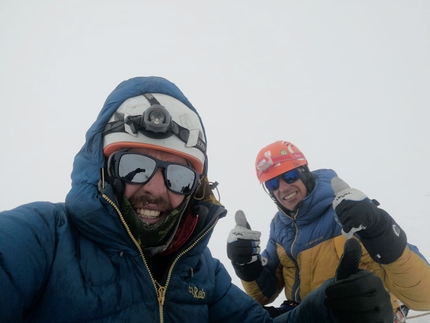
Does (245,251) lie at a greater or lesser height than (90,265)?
lesser

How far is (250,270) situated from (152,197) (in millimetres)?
2124

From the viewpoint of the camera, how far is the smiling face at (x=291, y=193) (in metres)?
3.33

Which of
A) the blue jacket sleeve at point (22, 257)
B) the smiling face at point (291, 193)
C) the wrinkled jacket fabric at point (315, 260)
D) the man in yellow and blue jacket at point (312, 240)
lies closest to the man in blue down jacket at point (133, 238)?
the blue jacket sleeve at point (22, 257)

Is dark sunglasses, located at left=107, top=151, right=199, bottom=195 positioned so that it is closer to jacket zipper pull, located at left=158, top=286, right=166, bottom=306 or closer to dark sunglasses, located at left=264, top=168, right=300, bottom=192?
jacket zipper pull, located at left=158, top=286, right=166, bottom=306

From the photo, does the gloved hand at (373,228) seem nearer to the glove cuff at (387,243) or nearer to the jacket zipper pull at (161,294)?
the glove cuff at (387,243)

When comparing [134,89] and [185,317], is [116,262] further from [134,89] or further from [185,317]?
[134,89]

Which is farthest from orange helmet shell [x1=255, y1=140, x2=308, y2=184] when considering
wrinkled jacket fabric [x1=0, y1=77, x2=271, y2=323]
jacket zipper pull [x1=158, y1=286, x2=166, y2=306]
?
jacket zipper pull [x1=158, y1=286, x2=166, y2=306]

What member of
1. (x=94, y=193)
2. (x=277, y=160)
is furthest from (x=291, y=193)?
(x=94, y=193)

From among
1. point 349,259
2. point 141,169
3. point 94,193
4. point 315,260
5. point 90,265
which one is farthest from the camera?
point 315,260

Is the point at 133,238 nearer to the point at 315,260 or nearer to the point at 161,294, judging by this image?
the point at 161,294

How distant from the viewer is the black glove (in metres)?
1.57

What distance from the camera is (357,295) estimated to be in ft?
5.15

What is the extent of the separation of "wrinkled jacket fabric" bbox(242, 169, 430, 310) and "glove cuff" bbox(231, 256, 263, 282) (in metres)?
0.09

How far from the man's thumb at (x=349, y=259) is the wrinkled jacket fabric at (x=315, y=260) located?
88 cm
